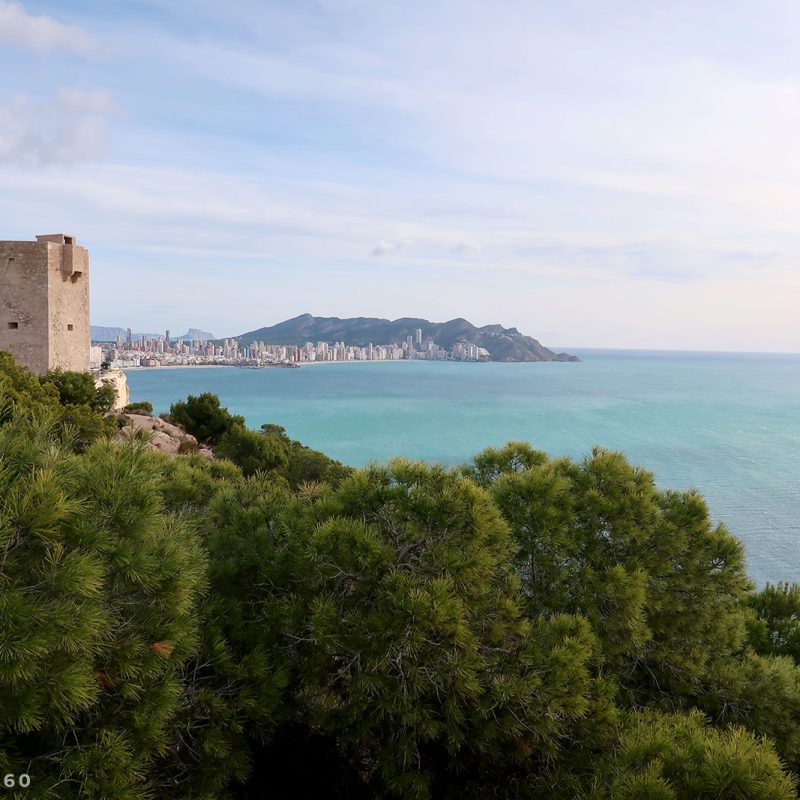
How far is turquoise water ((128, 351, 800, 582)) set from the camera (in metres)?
37.0


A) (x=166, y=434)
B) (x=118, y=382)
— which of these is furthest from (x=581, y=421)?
(x=166, y=434)

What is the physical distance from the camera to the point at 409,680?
15.2ft

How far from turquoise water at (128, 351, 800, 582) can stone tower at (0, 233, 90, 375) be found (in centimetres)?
2501

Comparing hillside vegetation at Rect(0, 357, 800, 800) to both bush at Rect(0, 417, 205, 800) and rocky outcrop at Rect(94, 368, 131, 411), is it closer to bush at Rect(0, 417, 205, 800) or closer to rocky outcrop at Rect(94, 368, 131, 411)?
bush at Rect(0, 417, 205, 800)

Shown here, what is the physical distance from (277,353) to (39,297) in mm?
140886

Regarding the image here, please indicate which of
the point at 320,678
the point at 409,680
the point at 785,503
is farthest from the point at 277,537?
the point at 785,503

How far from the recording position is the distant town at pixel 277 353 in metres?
A: 142

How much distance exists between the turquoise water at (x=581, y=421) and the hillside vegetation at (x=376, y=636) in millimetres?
21345

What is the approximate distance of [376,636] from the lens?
15.4 ft

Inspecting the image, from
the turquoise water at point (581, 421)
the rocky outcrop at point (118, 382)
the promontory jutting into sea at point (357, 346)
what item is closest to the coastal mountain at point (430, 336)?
the promontory jutting into sea at point (357, 346)

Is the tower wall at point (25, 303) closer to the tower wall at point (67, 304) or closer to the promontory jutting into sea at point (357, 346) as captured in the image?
the tower wall at point (67, 304)

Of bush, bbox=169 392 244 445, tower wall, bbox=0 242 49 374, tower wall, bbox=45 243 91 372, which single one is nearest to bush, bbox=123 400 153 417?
bush, bbox=169 392 244 445

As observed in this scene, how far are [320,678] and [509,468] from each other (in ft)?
10.8

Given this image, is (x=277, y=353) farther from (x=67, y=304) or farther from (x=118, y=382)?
(x=67, y=304)
